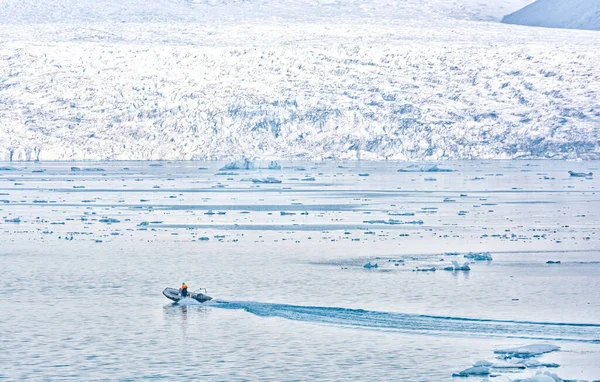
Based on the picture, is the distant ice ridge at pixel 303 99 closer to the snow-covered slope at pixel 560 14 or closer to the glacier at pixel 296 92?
the glacier at pixel 296 92

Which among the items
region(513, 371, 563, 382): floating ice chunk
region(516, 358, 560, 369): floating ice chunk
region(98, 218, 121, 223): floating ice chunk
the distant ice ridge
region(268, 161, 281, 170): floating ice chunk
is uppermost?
the distant ice ridge

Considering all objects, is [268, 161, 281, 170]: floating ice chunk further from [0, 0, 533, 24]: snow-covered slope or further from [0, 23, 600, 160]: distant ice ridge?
[0, 0, 533, 24]: snow-covered slope

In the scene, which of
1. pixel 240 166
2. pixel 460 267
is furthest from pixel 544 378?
pixel 240 166

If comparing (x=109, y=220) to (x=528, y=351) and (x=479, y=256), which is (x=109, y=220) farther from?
(x=528, y=351)

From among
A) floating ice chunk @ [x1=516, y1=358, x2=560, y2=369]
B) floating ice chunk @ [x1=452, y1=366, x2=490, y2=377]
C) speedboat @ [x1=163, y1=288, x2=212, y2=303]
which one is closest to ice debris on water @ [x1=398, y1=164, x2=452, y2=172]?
speedboat @ [x1=163, y1=288, x2=212, y2=303]

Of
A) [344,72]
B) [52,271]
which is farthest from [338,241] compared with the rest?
[344,72]

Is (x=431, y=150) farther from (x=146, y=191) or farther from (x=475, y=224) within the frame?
(x=475, y=224)
